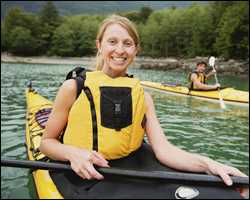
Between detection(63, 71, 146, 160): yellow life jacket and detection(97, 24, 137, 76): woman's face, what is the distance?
0.12 metres

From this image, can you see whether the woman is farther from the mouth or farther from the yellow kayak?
the yellow kayak

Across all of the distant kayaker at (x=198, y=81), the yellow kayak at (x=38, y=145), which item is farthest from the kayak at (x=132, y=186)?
the distant kayaker at (x=198, y=81)

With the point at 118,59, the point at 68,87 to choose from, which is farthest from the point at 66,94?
the point at 118,59

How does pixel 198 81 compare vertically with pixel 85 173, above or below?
A: below

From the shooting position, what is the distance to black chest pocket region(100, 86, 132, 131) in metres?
2.50

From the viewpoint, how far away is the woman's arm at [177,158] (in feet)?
6.82

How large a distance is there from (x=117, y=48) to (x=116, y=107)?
1.36 feet

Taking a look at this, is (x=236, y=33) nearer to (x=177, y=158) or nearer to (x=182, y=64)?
(x=182, y=64)

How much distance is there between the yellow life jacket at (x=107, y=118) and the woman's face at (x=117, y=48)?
123 mm

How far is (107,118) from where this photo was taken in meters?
2.50

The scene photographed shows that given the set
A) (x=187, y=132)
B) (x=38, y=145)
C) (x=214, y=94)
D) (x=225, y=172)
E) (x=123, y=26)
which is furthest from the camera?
(x=214, y=94)

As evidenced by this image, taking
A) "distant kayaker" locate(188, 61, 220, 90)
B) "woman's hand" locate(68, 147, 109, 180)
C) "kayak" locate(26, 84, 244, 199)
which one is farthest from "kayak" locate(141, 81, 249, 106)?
"woman's hand" locate(68, 147, 109, 180)

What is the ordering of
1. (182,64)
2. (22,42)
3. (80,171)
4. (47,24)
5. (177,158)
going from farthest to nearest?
(47,24), (22,42), (182,64), (177,158), (80,171)

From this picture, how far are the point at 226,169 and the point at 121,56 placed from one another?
1.05 metres
